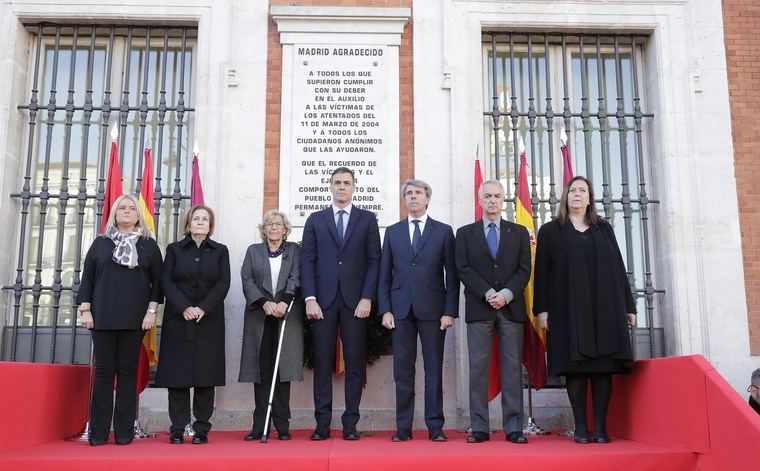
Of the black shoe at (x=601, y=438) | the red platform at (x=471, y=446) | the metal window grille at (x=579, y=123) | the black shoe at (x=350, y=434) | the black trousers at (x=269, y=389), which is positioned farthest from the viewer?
the metal window grille at (x=579, y=123)

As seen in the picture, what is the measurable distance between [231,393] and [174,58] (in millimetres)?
3476

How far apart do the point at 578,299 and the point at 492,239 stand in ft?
2.53

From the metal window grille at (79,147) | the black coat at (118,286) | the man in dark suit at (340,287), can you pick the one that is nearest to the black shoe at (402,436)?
the man in dark suit at (340,287)

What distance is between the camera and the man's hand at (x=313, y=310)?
578cm

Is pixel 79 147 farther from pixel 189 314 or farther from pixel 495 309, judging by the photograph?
pixel 495 309

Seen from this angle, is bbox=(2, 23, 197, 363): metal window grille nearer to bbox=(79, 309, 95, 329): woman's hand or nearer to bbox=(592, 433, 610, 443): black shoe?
bbox=(79, 309, 95, 329): woman's hand

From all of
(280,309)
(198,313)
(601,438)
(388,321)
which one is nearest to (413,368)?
(388,321)

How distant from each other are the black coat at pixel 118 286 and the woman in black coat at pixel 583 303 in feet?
9.59

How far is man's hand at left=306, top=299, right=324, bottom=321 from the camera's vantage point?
5.78 meters

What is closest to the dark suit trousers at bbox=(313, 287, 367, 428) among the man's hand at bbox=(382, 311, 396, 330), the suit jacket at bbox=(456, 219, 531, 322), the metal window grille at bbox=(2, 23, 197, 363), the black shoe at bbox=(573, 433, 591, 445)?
the man's hand at bbox=(382, 311, 396, 330)

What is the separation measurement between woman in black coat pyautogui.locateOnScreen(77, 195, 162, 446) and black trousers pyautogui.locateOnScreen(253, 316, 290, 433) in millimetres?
863

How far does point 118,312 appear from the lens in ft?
18.3

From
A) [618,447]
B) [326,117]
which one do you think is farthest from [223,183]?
[618,447]

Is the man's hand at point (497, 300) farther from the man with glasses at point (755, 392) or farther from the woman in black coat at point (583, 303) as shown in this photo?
the man with glasses at point (755, 392)
